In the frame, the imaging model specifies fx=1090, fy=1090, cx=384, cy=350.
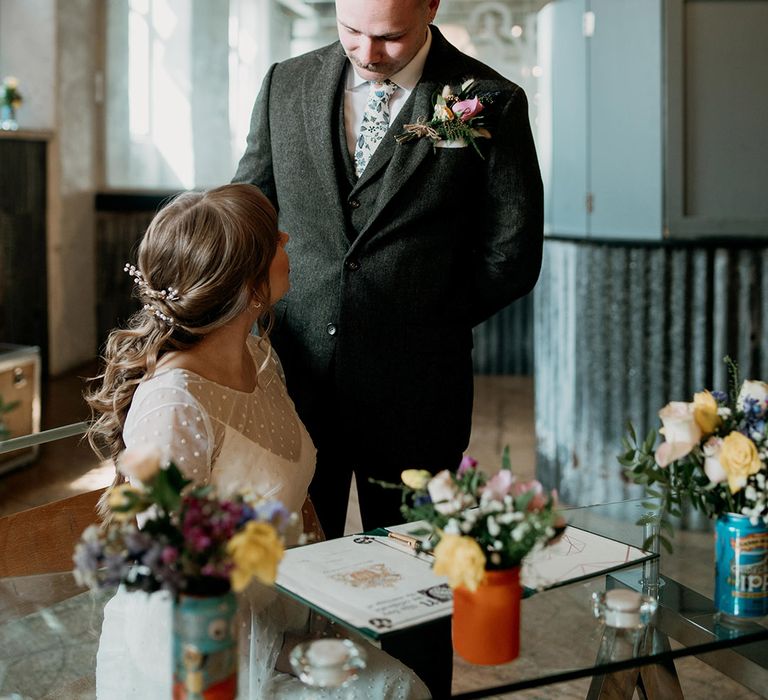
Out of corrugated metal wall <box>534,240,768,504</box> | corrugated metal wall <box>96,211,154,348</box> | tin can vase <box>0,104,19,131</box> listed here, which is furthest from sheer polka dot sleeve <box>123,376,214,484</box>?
corrugated metal wall <box>96,211,154,348</box>

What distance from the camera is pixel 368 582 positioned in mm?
1583

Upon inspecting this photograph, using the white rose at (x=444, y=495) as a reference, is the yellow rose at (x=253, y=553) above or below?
below

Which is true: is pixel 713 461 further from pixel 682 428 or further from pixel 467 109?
pixel 467 109

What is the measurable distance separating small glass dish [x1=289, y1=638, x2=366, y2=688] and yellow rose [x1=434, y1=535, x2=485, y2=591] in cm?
18

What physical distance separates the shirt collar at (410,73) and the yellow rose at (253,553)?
1282 mm

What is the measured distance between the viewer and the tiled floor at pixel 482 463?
254 cm

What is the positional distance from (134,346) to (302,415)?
1.63 ft

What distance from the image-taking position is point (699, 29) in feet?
12.8

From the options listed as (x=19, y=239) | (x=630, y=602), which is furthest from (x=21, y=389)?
(x=630, y=602)

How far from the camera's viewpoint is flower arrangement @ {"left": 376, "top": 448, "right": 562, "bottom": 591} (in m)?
1.28

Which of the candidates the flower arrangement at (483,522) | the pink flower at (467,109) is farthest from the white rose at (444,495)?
the pink flower at (467,109)

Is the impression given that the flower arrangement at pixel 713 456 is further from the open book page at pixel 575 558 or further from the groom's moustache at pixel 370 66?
the groom's moustache at pixel 370 66

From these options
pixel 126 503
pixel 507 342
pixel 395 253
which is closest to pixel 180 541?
pixel 126 503

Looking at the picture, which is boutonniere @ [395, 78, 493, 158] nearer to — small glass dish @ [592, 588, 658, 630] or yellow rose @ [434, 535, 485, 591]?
small glass dish @ [592, 588, 658, 630]
